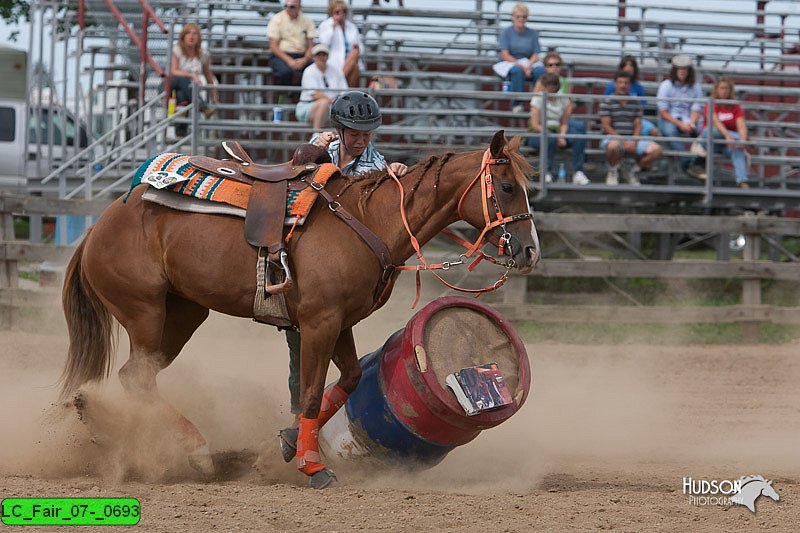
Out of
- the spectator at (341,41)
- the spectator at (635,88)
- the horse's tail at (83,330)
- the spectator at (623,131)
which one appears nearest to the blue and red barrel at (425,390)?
the horse's tail at (83,330)

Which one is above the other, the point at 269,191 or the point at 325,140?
the point at 325,140

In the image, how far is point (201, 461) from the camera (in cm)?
553

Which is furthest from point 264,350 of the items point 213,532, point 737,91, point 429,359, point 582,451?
point 737,91

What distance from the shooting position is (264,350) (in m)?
9.39

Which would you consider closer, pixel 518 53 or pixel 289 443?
pixel 289 443

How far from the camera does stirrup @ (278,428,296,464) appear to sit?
222 inches

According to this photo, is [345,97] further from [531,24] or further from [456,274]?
[531,24]

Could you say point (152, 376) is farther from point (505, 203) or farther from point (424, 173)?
point (505, 203)

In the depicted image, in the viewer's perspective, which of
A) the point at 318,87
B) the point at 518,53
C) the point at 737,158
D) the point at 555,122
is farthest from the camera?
the point at 518,53

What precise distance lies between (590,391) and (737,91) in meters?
7.48

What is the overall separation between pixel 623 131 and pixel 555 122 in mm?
954

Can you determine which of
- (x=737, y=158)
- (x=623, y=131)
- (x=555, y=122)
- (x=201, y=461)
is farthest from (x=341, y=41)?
(x=201, y=461)

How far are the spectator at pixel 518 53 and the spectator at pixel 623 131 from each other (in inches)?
42.0

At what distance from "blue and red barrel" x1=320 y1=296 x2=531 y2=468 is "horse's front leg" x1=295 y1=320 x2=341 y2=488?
25 centimetres
